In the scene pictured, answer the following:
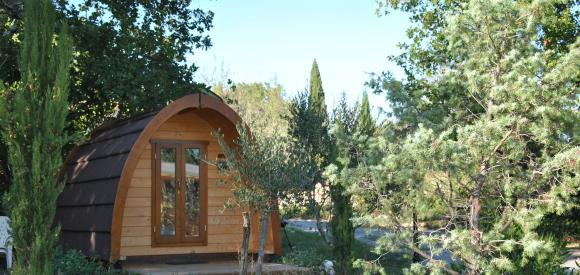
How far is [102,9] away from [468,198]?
9.80 metres

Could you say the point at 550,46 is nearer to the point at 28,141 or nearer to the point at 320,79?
the point at 320,79

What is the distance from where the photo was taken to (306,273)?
34.1ft

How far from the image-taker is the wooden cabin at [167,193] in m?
11.2

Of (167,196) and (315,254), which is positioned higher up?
(167,196)

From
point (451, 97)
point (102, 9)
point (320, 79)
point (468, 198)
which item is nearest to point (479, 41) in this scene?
point (451, 97)

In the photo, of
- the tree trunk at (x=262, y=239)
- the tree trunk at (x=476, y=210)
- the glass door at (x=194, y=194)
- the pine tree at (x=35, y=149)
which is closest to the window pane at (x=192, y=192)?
the glass door at (x=194, y=194)

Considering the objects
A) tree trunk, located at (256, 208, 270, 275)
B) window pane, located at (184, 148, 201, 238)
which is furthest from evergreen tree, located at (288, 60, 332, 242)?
tree trunk, located at (256, 208, 270, 275)

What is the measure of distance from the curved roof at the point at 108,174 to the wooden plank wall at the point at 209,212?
0.33m

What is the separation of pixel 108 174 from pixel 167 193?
1.20 metres

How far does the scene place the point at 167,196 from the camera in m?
11.8

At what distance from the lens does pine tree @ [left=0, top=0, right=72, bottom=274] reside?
7223mm

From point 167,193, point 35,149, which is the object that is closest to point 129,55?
point 167,193

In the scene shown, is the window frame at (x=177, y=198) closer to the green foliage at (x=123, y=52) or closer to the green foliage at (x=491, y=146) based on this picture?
the green foliage at (x=123, y=52)

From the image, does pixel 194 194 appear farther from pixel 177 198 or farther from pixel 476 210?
pixel 476 210
